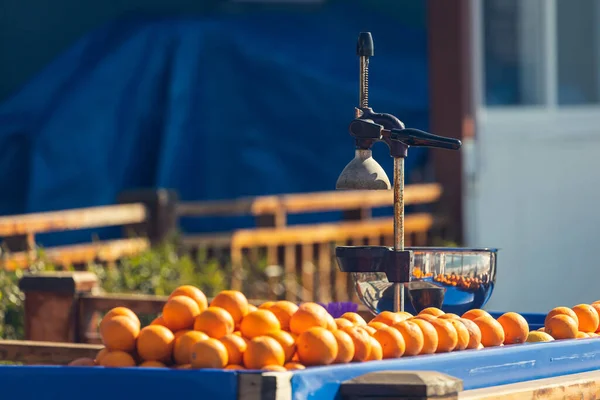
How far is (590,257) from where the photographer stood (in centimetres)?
966

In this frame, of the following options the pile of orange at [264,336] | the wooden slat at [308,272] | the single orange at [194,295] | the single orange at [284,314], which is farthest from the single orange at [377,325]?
the wooden slat at [308,272]

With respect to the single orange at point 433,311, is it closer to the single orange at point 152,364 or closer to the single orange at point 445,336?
the single orange at point 445,336

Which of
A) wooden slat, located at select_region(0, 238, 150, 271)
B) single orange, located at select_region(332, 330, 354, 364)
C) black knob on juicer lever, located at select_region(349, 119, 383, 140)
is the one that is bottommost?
single orange, located at select_region(332, 330, 354, 364)

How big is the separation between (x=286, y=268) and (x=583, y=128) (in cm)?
281

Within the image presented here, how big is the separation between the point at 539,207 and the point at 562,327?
233 inches

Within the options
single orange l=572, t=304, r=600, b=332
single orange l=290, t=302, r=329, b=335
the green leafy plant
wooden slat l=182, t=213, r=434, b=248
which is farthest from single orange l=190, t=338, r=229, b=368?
wooden slat l=182, t=213, r=434, b=248

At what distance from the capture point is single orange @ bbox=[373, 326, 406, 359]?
10.4 feet

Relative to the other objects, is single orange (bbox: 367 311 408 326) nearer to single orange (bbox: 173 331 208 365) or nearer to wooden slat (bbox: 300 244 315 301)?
single orange (bbox: 173 331 208 365)

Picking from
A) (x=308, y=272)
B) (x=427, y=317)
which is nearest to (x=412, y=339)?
(x=427, y=317)

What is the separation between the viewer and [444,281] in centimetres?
391

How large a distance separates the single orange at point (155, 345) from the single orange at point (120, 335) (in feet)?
0.11

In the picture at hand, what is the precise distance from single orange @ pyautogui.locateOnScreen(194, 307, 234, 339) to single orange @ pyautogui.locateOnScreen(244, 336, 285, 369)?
7.8 inches

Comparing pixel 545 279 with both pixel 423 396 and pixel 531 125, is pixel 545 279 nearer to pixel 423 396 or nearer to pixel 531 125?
pixel 531 125

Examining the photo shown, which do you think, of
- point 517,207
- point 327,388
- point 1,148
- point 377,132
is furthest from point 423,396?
point 517,207
